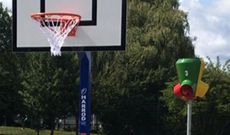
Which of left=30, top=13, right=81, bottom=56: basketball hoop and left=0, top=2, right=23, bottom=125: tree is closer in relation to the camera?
left=30, top=13, right=81, bottom=56: basketball hoop

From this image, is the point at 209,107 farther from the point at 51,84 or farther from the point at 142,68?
the point at 51,84

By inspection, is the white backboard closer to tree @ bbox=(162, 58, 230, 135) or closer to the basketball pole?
the basketball pole

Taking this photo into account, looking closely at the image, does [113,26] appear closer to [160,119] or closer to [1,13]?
[1,13]

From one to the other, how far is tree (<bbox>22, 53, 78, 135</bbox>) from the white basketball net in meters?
12.4

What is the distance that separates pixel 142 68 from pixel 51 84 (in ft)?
23.1

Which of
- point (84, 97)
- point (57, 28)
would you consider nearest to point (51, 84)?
point (84, 97)

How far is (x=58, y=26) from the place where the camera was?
9.00m

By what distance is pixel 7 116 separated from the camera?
3112 cm

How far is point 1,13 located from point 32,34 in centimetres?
1352

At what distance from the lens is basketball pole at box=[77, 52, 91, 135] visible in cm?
955

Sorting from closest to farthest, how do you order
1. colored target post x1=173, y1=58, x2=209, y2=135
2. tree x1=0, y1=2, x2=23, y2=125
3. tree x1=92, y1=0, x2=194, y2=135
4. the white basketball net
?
the white basketball net, colored target post x1=173, y1=58, x2=209, y2=135, tree x1=0, y1=2, x2=23, y2=125, tree x1=92, y1=0, x2=194, y2=135

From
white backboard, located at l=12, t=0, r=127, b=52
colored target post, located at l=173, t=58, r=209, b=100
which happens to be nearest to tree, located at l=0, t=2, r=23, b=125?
colored target post, located at l=173, t=58, r=209, b=100

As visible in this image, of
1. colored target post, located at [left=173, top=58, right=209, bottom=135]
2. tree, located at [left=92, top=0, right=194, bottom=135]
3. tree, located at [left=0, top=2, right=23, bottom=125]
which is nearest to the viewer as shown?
colored target post, located at [left=173, top=58, right=209, bottom=135]

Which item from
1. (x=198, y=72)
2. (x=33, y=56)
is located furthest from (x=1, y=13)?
(x=198, y=72)
